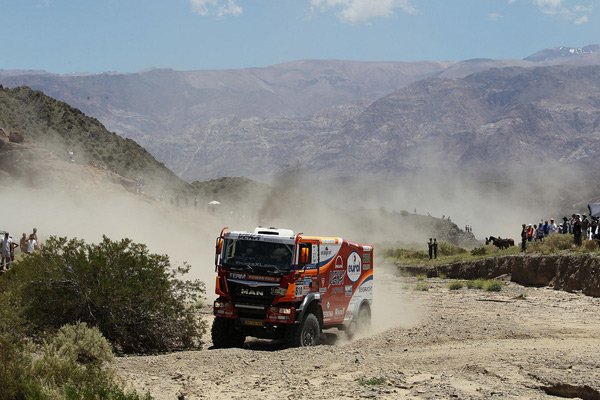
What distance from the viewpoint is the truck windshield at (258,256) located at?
14.7 meters

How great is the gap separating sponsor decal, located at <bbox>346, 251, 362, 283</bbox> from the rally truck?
53.7 inches

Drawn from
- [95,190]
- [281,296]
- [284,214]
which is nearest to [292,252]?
[281,296]

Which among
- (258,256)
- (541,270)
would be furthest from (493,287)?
(258,256)

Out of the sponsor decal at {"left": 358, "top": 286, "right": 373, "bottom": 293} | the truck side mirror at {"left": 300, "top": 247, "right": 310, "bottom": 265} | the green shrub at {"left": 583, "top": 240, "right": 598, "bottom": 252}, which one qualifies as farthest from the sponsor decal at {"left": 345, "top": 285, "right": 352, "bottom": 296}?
the green shrub at {"left": 583, "top": 240, "right": 598, "bottom": 252}

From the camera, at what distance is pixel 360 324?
18.1 metres

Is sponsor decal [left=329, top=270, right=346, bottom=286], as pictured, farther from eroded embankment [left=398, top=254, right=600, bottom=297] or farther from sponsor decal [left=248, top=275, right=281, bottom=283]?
eroded embankment [left=398, top=254, right=600, bottom=297]

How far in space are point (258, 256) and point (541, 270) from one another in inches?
Answer: 862

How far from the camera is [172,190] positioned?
268 feet

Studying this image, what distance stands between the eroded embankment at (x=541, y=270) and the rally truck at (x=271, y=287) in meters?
15.9

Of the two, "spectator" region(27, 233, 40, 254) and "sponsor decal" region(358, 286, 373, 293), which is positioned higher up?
"spectator" region(27, 233, 40, 254)

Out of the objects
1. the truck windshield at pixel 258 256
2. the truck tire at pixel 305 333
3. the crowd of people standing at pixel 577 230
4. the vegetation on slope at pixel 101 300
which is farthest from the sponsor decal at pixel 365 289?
the crowd of people standing at pixel 577 230

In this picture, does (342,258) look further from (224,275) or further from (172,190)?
(172,190)

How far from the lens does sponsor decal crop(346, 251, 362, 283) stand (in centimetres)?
1719

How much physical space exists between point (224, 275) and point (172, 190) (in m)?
68.1
